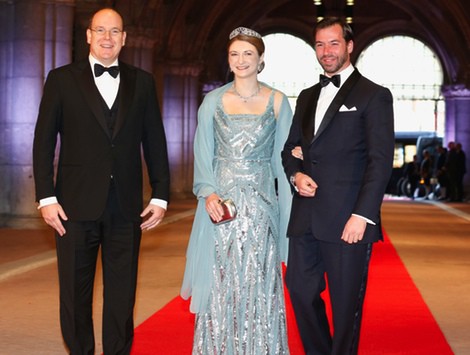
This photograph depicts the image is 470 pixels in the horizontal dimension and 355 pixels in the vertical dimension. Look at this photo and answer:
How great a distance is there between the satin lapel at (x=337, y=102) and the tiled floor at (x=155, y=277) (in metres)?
2.36

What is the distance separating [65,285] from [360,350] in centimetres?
244

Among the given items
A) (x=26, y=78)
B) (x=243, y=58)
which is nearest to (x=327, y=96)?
(x=243, y=58)

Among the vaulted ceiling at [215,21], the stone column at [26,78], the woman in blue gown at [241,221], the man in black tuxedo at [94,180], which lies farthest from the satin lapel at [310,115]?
the vaulted ceiling at [215,21]

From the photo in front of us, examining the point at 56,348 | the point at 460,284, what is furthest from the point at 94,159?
the point at 460,284

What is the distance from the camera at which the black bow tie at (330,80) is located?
6280mm

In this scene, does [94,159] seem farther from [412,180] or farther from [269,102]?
[412,180]

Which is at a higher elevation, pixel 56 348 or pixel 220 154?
pixel 220 154

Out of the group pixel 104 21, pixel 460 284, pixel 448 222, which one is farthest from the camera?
pixel 448 222

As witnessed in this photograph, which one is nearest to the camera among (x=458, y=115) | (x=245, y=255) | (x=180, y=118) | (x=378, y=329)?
(x=245, y=255)

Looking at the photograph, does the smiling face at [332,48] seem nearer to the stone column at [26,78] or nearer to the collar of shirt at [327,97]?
the collar of shirt at [327,97]

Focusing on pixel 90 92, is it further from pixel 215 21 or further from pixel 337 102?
pixel 215 21

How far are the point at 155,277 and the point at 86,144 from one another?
243 inches

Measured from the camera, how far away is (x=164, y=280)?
12.0 meters

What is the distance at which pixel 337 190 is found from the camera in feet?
20.3
